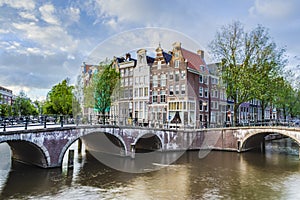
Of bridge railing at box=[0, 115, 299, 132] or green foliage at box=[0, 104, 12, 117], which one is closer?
bridge railing at box=[0, 115, 299, 132]

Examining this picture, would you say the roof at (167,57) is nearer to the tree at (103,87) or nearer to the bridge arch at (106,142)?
the tree at (103,87)

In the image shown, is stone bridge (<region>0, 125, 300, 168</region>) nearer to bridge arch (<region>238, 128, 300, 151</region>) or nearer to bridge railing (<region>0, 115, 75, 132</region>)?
bridge arch (<region>238, 128, 300, 151</region>)

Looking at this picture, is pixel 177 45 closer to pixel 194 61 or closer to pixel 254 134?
pixel 194 61

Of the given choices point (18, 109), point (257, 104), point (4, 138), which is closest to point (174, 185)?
point (4, 138)

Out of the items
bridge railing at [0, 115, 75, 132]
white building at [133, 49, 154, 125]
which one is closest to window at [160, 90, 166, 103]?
white building at [133, 49, 154, 125]

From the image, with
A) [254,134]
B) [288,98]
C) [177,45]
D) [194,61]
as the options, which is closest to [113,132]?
[254,134]

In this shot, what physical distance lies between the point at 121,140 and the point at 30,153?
8.29 meters

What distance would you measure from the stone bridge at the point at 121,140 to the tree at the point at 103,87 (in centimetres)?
754

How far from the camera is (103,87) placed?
120 feet

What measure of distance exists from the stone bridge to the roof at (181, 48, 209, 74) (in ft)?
39.7

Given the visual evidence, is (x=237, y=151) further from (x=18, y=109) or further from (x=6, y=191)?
(x=18, y=109)

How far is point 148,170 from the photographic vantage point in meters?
21.4

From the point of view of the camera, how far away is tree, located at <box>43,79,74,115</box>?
4447 cm

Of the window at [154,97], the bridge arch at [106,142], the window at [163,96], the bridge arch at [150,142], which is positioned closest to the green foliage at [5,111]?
the window at [154,97]
